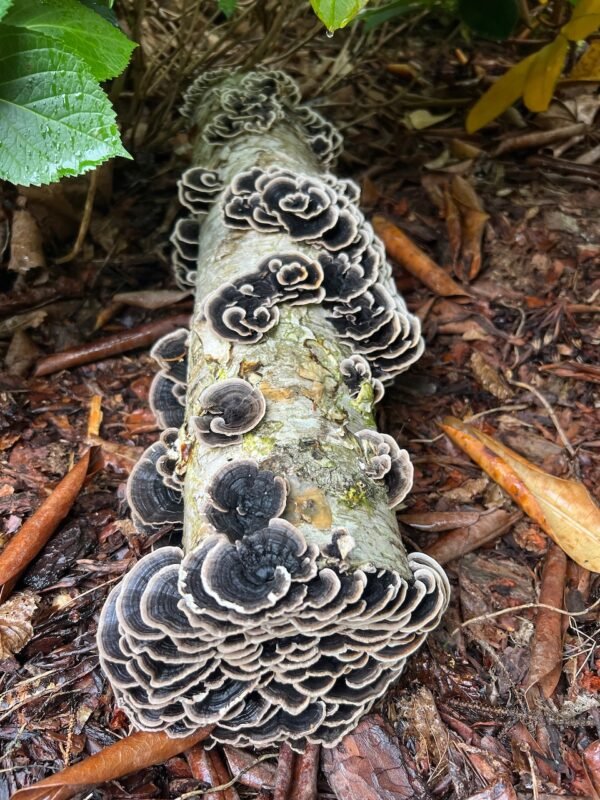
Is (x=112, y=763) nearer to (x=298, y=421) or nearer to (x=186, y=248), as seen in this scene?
(x=298, y=421)

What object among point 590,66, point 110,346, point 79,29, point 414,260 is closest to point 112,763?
point 110,346

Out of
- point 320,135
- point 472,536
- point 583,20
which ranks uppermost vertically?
point 583,20

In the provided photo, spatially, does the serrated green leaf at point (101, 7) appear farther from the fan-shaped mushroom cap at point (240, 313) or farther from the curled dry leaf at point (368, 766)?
the curled dry leaf at point (368, 766)

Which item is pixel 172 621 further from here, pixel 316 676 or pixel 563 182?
pixel 563 182

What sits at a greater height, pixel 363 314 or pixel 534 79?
pixel 534 79

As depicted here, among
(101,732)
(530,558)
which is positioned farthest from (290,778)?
(530,558)

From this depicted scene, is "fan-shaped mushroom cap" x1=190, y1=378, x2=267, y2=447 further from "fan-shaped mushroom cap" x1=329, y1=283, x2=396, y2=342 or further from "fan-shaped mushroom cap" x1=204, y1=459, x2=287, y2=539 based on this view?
"fan-shaped mushroom cap" x1=329, y1=283, x2=396, y2=342
